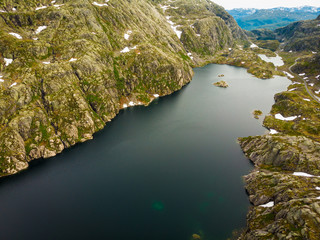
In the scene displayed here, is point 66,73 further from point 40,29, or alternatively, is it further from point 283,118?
point 283,118

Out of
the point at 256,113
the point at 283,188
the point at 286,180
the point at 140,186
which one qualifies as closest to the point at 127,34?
the point at 256,113

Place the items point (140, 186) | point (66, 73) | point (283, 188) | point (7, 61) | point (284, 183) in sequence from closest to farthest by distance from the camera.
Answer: point (283, 188) → point (284, 183) → point (140, 186) → point (7, 61) → point (66, 73)

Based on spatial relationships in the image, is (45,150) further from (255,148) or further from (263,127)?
(263,127)

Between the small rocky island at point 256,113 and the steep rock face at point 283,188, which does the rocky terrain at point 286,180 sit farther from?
the small rocky island at point 256,113

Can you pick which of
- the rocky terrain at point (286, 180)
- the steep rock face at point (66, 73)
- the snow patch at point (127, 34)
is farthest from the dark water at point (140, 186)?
the snow patch at point (127, 34)

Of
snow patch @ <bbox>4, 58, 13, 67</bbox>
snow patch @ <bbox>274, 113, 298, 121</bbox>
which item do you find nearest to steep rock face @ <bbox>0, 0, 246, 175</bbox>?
snow patch @ <bbox>4, 58, 13, 67</bbox>

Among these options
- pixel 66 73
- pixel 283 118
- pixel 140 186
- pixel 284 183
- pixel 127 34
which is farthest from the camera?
pixel 127 34

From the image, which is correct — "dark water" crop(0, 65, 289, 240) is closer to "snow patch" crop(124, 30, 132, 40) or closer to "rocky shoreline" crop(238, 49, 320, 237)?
"rocky shoreline" crop(238, 49, 320, 237)
